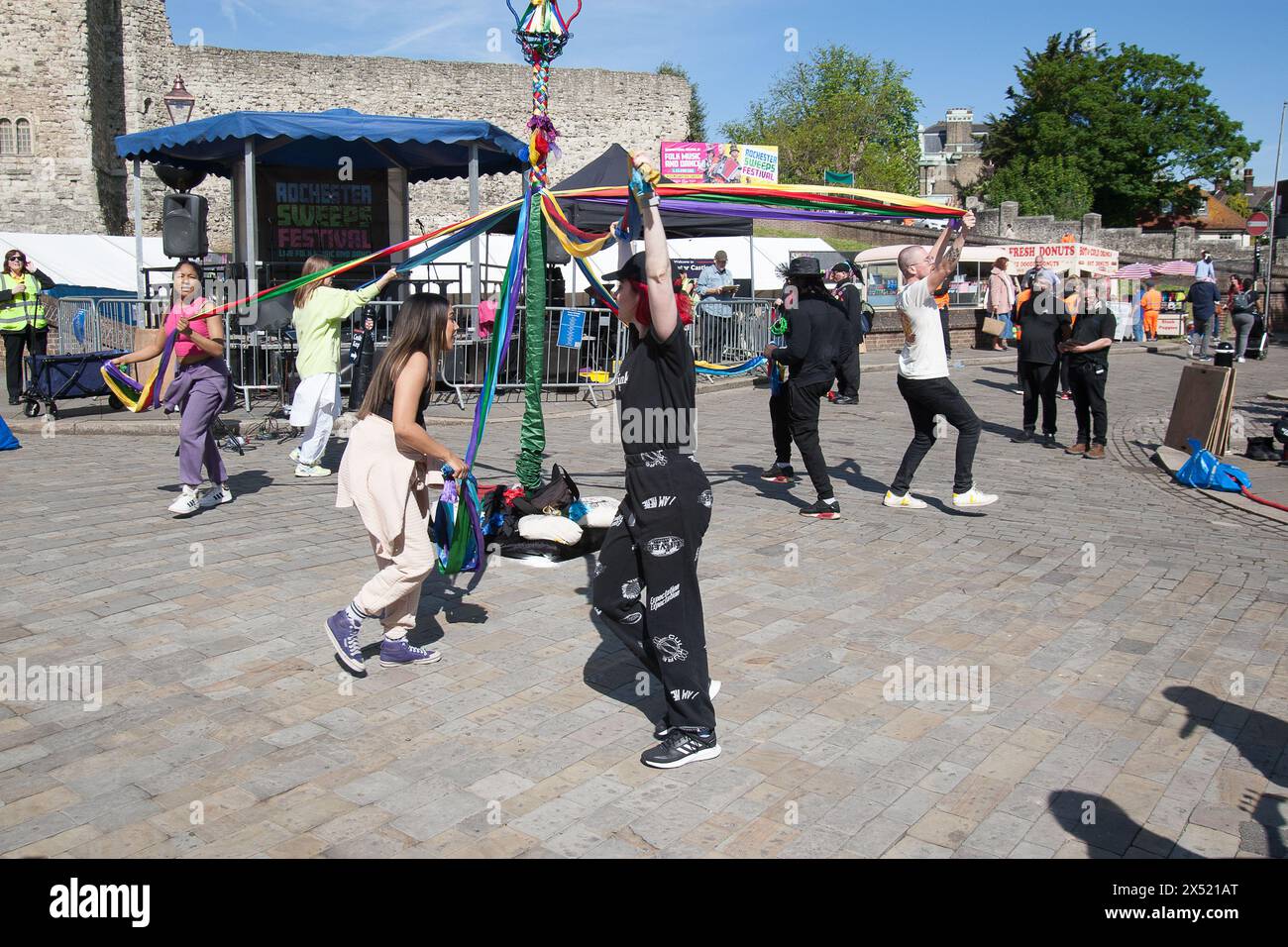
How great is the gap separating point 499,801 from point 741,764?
93cm

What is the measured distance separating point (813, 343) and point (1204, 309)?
16.6m

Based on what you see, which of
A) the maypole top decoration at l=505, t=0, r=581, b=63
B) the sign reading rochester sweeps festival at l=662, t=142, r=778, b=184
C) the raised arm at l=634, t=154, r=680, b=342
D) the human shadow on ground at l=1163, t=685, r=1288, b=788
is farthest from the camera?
the sign reading rochester sweeps festival at l=662, t=142, r=778, b=184

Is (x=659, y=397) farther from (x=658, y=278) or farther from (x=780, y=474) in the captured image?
(x=780, y=474)

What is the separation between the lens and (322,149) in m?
16.8

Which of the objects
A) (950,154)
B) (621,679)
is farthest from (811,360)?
(950,154)

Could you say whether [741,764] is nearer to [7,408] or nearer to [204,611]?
[204,611]

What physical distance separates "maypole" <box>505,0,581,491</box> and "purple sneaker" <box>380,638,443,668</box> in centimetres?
208

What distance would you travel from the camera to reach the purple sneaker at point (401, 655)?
4.95 m

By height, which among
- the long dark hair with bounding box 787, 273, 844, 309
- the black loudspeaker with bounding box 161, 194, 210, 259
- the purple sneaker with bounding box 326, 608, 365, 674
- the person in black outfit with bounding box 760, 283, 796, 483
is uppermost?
the black loudspeaker with bounding box 161, 194, 210, 259

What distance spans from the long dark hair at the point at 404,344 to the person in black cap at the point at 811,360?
3.79 metres

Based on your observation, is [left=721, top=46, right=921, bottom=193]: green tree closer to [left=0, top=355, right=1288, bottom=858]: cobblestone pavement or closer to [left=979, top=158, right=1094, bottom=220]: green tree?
[left=979, top=158, right=1094, bottom=220]: green tree

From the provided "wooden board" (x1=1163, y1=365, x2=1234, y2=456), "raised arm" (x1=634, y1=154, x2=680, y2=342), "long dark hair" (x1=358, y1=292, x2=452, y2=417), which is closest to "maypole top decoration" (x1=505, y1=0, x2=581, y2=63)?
"long dark hair" (x1=358, y1=292, x2=452, y2=417)

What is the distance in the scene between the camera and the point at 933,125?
4503 inches

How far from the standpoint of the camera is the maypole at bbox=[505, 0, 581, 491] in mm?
6535
